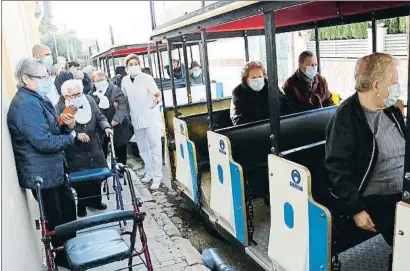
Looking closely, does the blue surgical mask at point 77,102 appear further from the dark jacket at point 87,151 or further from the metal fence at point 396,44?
the metal fence at point 396,44

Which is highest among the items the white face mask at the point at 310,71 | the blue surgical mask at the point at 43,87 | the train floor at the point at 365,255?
the blue surgical mask at the point at 43,87

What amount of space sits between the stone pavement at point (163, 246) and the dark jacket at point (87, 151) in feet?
2.52

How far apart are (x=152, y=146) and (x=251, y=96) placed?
2052mm

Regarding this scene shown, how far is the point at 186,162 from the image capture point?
427cm

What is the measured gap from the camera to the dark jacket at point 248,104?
13.5 ft

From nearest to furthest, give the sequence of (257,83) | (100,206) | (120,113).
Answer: (257,83)
(100,206)
(120,113)

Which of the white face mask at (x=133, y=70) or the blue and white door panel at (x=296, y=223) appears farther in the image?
the white face mask at (x=133, y=70)

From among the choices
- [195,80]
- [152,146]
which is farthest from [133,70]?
[195,80]

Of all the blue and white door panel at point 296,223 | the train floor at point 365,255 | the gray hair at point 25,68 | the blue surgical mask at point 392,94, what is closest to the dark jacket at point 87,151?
the gray hair at point 25,68

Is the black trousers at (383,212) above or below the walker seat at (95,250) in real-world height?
above

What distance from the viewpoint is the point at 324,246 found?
2.25 meters

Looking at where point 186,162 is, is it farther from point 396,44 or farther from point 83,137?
point 396,44

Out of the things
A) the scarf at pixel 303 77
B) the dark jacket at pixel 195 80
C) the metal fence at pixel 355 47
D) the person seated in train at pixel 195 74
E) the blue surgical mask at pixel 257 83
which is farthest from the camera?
the metal fence at pixel 355 47

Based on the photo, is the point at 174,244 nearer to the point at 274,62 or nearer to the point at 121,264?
the point at 121,264
